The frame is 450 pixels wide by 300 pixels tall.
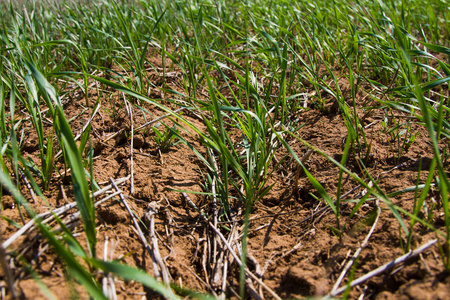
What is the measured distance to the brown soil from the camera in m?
0.96

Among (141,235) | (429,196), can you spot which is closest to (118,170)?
(141,235)

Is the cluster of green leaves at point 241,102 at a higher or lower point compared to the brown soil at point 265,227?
higher

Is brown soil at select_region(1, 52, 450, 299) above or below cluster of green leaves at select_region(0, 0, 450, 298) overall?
below

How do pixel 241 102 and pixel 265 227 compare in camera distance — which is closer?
pixel 265 227

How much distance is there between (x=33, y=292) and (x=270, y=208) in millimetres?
869

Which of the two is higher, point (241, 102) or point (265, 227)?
point (241, 102)

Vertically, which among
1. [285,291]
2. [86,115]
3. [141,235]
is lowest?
[285,291]

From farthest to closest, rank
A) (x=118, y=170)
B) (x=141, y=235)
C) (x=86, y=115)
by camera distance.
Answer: (x=86, y=115)
(x=118, y=170)
(x=141, y=235)

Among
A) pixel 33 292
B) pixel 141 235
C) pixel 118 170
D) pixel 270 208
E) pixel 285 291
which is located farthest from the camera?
pixel 118 170

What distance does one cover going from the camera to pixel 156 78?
2.39 m

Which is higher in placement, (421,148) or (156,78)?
(156,78)

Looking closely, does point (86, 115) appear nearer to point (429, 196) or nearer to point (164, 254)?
point (164, 254)

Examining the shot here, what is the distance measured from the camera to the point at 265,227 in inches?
51.9

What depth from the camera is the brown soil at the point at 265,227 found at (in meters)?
0.96
